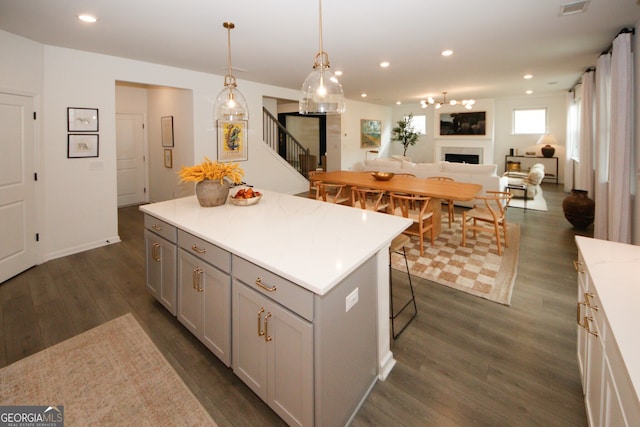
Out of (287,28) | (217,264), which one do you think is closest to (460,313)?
(217,264)

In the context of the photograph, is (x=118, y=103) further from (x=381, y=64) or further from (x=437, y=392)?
(x=437, y=392)

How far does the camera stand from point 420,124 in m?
11.9

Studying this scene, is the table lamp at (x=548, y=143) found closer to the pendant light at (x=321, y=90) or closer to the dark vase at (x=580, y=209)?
the dark vase at (x=580, y=209)

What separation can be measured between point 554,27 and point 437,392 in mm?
3997

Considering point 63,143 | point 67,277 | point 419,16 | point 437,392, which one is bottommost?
point 437,392

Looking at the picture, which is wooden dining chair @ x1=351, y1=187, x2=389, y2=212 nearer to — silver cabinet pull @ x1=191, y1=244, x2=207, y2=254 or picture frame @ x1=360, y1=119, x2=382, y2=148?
silver cabinet pull @ x1=191, y1=244, x2=207, y2=254

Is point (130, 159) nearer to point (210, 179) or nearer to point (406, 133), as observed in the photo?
point (210, 179)

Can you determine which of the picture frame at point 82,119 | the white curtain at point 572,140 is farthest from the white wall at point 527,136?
the picture frame at point 82,119

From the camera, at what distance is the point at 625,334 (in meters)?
0.98

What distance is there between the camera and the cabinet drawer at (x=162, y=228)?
231 centimetres

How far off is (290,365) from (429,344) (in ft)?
4.08

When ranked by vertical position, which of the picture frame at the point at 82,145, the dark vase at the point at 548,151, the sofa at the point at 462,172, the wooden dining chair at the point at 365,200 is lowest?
the wooden dining chair at the point at 365,200

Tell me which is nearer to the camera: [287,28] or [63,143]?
[287,28]

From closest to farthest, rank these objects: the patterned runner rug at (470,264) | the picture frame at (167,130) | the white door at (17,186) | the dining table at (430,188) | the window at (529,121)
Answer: the patterned runner rug at (470,264) → the white door at (17,186) → the dining table at (430,188) → the picture frame at (167,130) → the window at (529,121)
